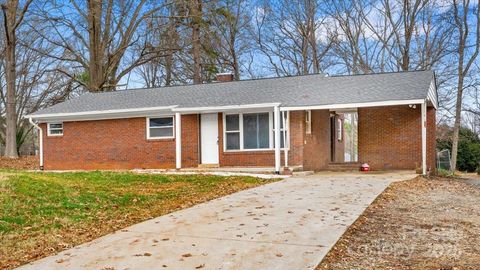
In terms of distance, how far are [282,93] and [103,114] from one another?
7230 millimetres

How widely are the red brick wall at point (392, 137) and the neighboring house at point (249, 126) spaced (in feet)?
0.12

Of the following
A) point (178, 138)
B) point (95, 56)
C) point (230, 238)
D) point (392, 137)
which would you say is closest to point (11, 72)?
point (95, 56)

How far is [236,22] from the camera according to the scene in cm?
3148

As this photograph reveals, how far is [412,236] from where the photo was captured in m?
6.00

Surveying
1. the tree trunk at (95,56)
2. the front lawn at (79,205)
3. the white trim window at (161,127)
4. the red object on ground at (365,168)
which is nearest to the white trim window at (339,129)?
the red object on ground at (365,168)

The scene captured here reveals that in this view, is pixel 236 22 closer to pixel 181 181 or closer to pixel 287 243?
pixel 181 181

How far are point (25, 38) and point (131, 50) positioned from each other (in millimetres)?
6562

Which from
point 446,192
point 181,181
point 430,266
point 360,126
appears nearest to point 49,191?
point 181,181

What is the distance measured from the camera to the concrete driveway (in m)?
4.80

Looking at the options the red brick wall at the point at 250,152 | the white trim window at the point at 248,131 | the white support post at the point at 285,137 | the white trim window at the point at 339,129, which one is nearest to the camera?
the white support post at the point at 285,137

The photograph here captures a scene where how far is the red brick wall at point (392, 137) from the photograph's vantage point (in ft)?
55.7

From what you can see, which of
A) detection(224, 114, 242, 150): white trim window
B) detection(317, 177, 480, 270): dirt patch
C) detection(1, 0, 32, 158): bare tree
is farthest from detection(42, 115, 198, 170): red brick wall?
detection(317, 177, 480, 270): dirt patch

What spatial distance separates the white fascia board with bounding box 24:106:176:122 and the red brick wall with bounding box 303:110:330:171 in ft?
17.2

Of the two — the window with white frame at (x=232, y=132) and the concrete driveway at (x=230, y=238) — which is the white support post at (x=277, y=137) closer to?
the window with white frame at (x=232, y=132)
